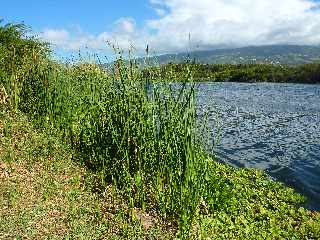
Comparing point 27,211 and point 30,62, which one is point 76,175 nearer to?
point 27,211

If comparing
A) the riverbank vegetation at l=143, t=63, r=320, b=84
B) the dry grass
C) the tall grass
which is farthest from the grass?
the riverbank vegetation at l=143, t=63, r=320, b=84

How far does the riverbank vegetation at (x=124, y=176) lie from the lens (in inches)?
380

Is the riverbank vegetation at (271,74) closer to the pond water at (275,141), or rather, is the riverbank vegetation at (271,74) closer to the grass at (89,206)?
the pond water at (275,141)

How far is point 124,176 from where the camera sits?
10.6m

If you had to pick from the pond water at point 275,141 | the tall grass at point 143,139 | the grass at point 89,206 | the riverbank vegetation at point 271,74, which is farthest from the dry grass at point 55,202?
the riverbank vegetation at point 271,74

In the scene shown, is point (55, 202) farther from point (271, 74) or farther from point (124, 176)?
point (271, 74)

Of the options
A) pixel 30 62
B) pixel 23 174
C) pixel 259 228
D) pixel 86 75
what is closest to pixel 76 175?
pixel 23 174

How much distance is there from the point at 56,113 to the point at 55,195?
4944 millimetres

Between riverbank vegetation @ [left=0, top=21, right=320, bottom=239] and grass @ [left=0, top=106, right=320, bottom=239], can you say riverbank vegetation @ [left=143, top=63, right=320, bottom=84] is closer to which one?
riverbank vegetation @ [left=0, top=21, right=320, bottom=239]

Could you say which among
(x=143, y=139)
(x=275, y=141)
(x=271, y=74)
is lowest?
(x=271, y=74)

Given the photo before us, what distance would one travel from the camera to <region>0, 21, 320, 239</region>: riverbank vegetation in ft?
31.7

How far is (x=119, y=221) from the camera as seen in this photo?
976 cm

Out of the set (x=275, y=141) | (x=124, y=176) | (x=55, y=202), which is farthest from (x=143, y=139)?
(x=275, y=141)

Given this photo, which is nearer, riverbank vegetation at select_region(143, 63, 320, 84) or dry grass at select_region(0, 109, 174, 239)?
dry grass at select_region(0, 109, 174, 239)
